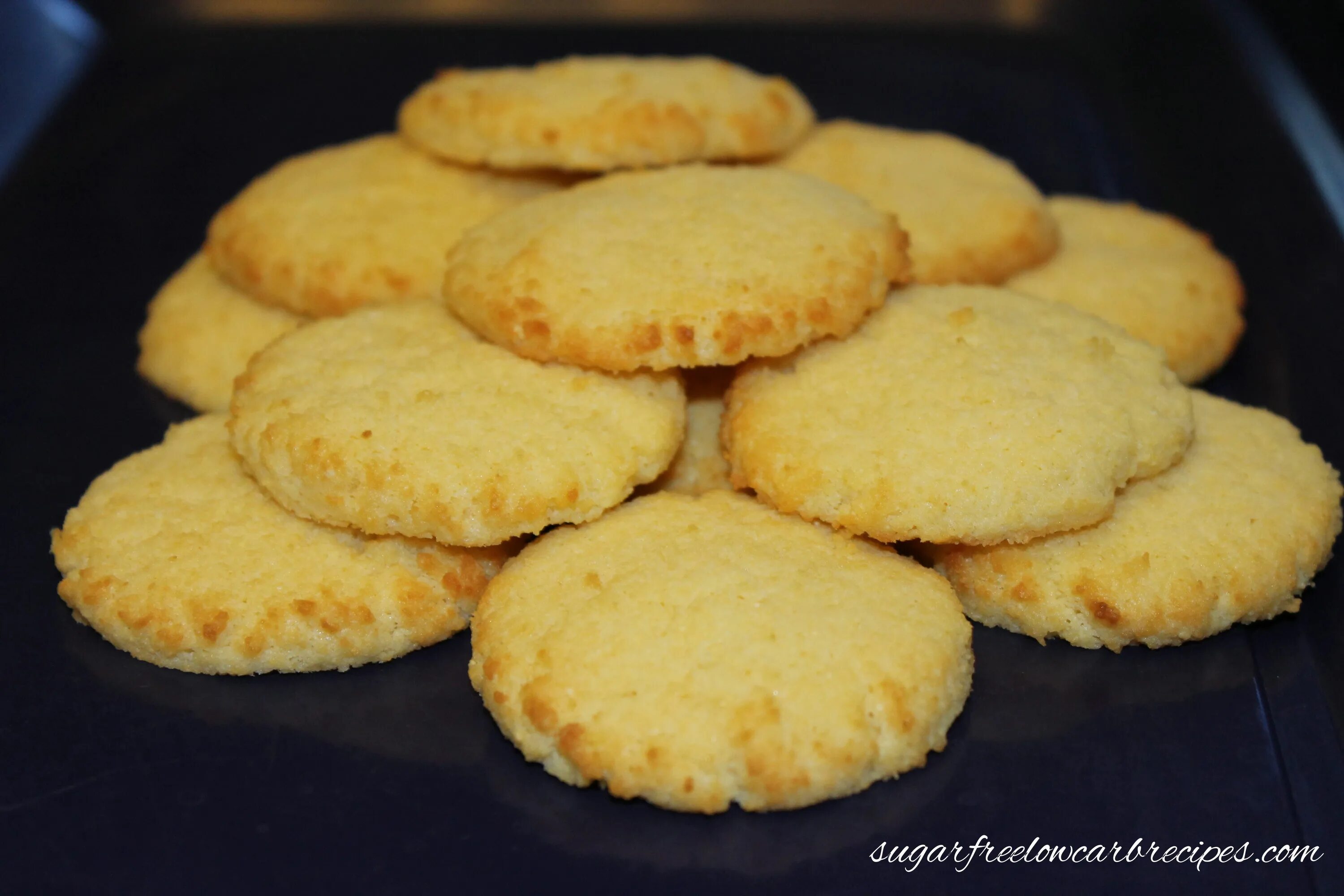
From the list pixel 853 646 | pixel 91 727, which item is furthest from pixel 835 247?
pixel 91 727

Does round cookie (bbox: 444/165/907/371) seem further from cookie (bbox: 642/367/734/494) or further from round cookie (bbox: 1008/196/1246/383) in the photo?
round cookie (bbox: 1008/196/1246/383)

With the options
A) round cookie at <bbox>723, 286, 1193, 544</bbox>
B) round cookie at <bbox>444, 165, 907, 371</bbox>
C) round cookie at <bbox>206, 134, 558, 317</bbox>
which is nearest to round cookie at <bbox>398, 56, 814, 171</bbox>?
round cookie at <bbox>206, 134, 558, 317</bbox>

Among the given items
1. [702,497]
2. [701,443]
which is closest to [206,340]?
[701,443]

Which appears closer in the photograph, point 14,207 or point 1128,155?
point 14,207

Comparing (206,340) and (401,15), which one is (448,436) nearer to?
(206,340)

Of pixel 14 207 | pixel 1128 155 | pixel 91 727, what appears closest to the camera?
pixel 91 727

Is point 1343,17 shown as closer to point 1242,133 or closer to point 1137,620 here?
point 1242,133

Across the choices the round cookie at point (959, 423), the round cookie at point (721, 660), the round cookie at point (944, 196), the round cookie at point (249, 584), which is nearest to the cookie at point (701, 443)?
the round cookie at point (959, 423)

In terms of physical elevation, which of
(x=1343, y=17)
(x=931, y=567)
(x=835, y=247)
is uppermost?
(x=1343, y=17)
